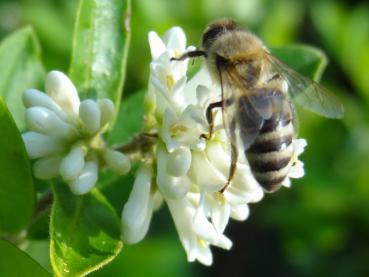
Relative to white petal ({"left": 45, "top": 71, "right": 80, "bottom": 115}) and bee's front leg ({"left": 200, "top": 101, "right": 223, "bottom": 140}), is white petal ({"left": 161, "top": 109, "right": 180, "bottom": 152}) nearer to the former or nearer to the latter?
bee's front leg ({"left": 200, "top": 101, "right": 223, "bottom": 140})

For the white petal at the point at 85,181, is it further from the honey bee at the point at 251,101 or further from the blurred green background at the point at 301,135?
the blurred green background at the point at 301,135

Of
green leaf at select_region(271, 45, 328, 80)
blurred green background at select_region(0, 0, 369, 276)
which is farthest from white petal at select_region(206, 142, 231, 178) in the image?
blurred green background at select_region(0, 0, 369, 276)

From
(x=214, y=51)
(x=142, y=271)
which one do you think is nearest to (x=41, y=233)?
(x=214, y=51)

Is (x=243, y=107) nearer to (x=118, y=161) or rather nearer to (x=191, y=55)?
(x=191, y=55)

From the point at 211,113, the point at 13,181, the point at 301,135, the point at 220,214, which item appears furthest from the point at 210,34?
the point at 301,135

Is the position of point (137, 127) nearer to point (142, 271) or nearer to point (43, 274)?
point (43, 274)
